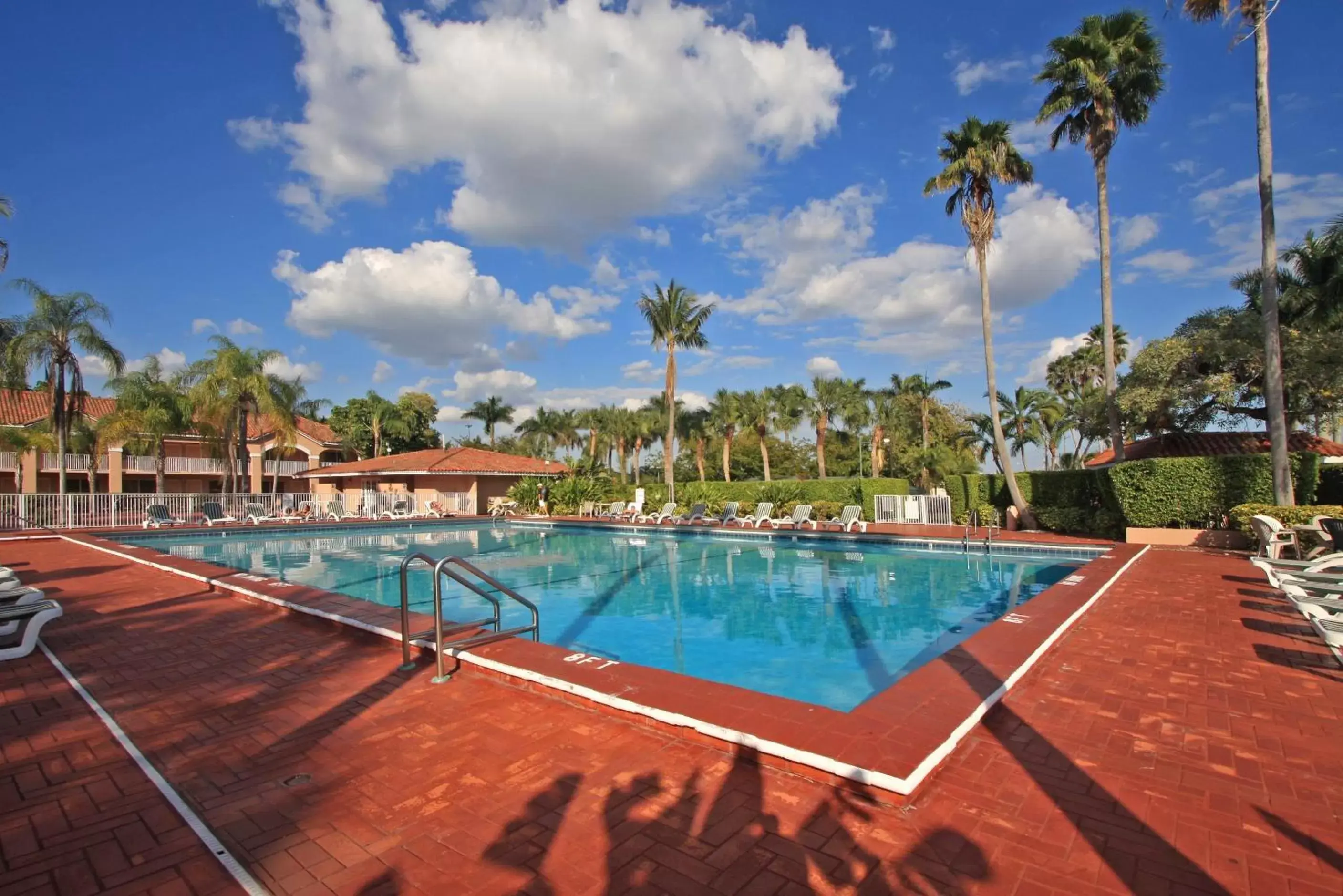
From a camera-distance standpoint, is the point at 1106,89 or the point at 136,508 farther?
the point at 136,508

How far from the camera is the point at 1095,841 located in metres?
2.74

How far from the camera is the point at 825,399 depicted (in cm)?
4166

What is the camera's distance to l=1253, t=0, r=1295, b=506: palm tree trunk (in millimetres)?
12703

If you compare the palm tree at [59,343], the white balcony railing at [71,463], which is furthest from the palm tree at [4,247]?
the white balcony railing at [71,463]

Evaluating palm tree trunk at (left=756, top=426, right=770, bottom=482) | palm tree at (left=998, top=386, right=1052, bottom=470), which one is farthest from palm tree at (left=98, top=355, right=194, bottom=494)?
palm tree at (left=998, top=386, right=1052, bottom=470)

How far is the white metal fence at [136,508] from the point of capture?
2081 centimetres

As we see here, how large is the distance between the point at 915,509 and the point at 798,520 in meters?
4.24

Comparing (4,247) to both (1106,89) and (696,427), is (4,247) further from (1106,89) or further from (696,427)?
(696,427)

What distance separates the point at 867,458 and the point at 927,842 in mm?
46941

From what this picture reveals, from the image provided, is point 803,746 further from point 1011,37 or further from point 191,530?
point 191,530

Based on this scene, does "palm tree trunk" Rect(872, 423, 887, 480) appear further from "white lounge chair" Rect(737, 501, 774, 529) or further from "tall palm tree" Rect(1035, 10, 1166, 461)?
"tall palm tree" Rect(1035, 10, 1166, 461)

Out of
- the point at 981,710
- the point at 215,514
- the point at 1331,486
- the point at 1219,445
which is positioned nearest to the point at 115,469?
the point at 215,514

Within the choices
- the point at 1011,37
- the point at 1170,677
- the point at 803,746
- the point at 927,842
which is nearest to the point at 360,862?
the point at 803,746

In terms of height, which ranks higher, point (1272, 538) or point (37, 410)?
point (37, 410)
